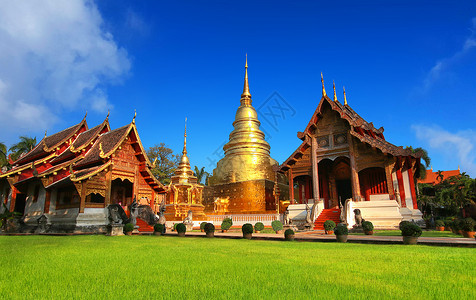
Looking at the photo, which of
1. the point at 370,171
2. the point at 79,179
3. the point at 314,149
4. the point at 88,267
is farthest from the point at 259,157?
the point at 88,267

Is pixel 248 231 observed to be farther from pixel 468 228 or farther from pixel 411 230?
pixel 468 228

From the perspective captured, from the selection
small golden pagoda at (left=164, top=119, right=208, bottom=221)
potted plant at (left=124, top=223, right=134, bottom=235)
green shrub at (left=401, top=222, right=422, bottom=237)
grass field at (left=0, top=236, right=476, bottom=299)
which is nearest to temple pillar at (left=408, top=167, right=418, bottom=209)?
green shrub at (left=401, top=222, right=422, bottom=237)

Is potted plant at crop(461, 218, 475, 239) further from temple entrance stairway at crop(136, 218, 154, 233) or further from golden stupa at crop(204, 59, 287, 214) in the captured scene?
golden stupa at crop(204, 59, 287, 214)

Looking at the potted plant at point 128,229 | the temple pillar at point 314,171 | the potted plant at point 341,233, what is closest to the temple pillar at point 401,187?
the temple pillar at point 314,171

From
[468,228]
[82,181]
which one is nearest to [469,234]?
[468,228]

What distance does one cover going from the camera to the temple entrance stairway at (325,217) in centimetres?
1685

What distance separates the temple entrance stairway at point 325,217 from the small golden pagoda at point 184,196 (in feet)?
33.4

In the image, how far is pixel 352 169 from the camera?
1825 centimetres

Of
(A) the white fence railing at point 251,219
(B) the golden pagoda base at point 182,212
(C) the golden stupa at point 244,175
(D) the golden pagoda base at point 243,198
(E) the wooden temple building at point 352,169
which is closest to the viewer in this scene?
(E) the wooden temple building at point 352,169

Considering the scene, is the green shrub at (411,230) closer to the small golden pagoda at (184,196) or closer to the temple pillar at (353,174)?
the temple pillar at (353,174)

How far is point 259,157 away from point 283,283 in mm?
25482

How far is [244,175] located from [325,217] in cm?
1136

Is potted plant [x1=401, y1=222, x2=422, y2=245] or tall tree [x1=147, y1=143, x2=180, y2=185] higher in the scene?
tall tree [x1=147, y1=143, x2=180, y2=185]

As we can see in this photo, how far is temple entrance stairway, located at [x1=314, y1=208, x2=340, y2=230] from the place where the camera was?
16850 millimetres
